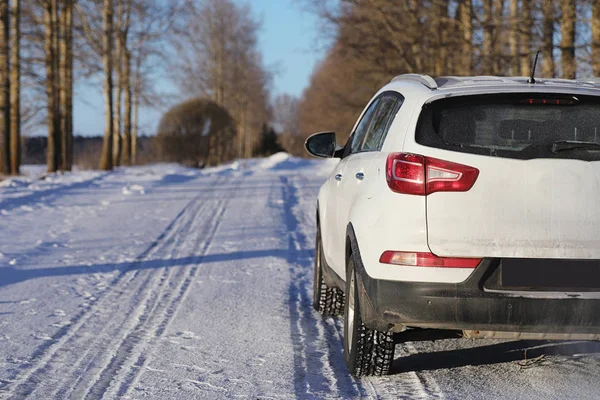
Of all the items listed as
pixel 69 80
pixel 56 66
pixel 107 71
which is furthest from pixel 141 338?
pixel 107 71

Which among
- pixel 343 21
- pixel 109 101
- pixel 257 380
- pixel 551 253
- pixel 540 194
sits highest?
pixel 343 21

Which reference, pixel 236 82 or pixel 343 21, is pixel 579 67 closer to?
pixel 343 21

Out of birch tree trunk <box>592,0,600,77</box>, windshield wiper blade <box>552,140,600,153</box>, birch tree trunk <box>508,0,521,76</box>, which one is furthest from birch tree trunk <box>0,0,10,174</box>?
windshield wiper blade <box>552,140,600,153</box>

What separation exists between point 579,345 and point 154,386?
9.67 feet

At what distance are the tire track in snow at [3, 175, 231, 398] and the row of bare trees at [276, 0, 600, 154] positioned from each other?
12.1 m

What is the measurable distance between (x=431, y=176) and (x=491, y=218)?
1.22 ft

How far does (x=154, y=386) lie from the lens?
4.71m

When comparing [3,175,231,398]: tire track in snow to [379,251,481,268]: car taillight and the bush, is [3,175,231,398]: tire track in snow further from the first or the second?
the bush

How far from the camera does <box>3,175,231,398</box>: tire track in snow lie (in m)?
4.79

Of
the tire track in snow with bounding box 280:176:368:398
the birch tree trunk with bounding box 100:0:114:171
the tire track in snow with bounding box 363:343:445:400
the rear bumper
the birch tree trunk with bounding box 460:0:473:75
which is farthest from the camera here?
the birch tree trunk with bounding box 100:0:114:171

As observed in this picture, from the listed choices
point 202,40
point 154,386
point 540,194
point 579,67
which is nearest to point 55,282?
point 154,386

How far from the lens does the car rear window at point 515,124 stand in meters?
4.38

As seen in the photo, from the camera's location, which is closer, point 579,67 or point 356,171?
point 356,171

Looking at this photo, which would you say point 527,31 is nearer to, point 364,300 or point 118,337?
point 118,337
